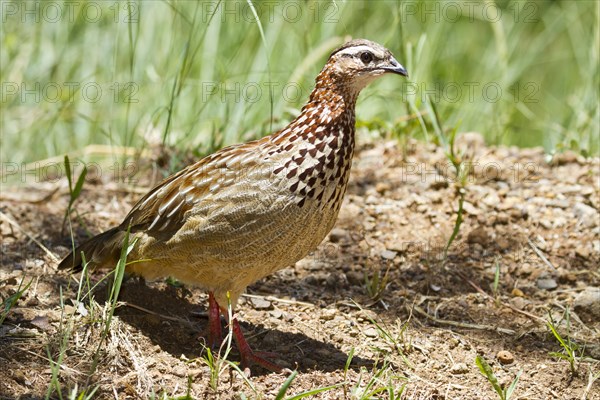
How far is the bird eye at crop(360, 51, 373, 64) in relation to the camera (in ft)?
14.8

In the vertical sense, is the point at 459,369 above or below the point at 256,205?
below

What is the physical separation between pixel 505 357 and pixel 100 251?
7.10 feet

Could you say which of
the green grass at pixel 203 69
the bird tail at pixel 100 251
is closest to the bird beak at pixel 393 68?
the bird tail at pixel 100 251

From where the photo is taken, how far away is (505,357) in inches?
180

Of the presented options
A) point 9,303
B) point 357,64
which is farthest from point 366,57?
point 9,303

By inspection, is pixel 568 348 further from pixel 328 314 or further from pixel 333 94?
pixel 333 94

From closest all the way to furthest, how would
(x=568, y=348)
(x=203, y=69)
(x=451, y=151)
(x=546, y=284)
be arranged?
(x=568, y=348) → (x=546, y=284) → (x=451, y=151) → (x=203, y=69)

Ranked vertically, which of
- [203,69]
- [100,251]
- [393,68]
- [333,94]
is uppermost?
[393,68]

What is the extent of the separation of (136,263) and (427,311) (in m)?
1.64

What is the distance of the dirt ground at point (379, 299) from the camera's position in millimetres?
4191

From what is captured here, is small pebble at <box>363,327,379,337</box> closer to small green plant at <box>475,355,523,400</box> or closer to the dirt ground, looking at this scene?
the dirt ground

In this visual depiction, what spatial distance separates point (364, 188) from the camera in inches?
237

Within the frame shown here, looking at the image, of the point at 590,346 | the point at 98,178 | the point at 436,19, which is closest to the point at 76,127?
the point at 98,178

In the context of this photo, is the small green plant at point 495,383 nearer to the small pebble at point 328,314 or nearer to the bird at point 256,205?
the bird at point 256,205
